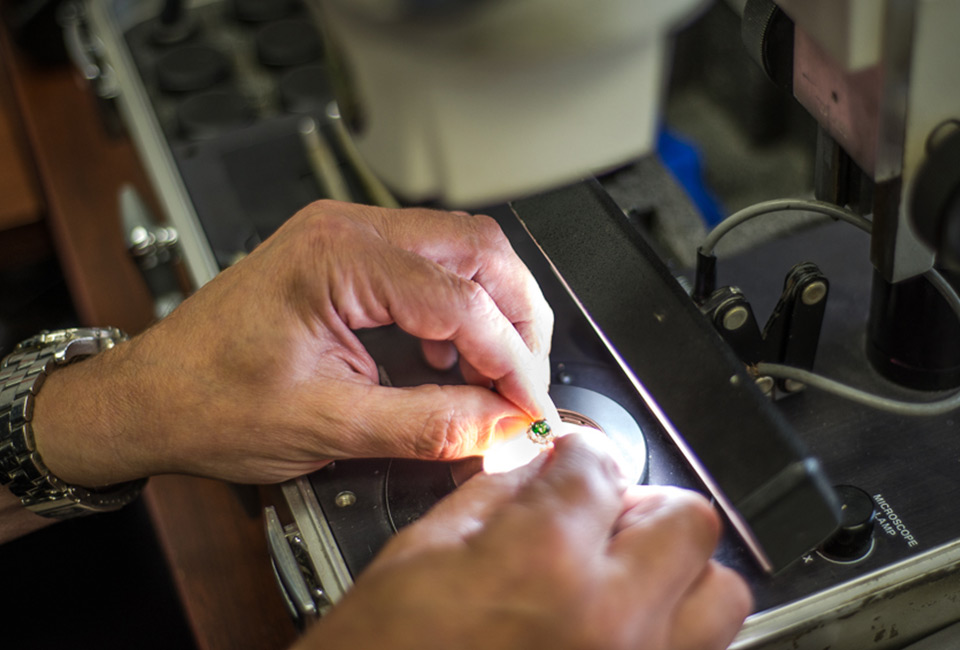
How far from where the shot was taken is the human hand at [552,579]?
1.96 feet

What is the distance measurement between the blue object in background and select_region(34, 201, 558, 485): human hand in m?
0.81

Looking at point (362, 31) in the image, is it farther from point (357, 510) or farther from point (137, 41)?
point (137, 41)

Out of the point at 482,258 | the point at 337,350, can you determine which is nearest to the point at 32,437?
the point at 337,350

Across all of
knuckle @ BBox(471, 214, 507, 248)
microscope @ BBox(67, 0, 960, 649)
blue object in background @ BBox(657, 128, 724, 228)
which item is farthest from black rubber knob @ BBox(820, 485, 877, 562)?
blue object in background @ BBox(657, 128, 724, 228)

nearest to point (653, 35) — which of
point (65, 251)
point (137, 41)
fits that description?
point (65, 251)

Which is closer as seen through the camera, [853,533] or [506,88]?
[506,88]

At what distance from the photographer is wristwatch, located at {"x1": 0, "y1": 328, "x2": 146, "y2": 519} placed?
2.99 feet

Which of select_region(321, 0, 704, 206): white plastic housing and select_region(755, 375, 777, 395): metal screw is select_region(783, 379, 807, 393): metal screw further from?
select_region(321, 0, 704, 206): white plastic housing

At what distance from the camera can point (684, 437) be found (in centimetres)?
67

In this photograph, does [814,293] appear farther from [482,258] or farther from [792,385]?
[482,258]

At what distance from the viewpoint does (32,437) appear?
3.00ft

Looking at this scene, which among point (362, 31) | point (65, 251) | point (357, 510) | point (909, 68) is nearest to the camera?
point (362, 31)

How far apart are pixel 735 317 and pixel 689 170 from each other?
2.79 ft

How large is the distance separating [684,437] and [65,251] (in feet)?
3.37
